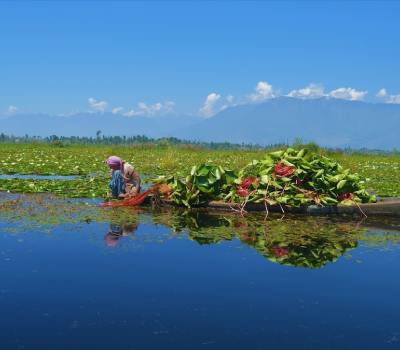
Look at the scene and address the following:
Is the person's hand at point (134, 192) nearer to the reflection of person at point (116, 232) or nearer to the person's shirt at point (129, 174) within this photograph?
the person's shirt at point (129, 174)

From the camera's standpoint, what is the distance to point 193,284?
6484 mm

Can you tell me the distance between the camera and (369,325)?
5.33m

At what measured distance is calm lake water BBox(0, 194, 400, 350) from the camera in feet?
16.1

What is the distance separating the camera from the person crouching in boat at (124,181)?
501 inches

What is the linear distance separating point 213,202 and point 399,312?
7.27 metres

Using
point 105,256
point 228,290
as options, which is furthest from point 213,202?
point 228,290

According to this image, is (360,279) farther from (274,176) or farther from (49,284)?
(274,176)

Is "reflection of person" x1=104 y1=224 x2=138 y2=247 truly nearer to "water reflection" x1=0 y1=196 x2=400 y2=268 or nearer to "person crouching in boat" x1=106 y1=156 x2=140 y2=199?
"water reflection" x1=0 y1=196 x2=400 y2=268

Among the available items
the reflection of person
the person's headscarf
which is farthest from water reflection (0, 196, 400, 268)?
the person's headscarf

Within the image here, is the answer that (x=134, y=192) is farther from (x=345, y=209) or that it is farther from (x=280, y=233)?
(x=345, y=209)

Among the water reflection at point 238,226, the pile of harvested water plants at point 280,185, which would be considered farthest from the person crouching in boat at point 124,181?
the water reflection at point 238,226

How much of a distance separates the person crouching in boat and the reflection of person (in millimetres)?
2874

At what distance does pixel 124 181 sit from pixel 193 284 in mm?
6708

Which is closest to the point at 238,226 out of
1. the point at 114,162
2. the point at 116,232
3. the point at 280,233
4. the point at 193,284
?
the point at 280,233
